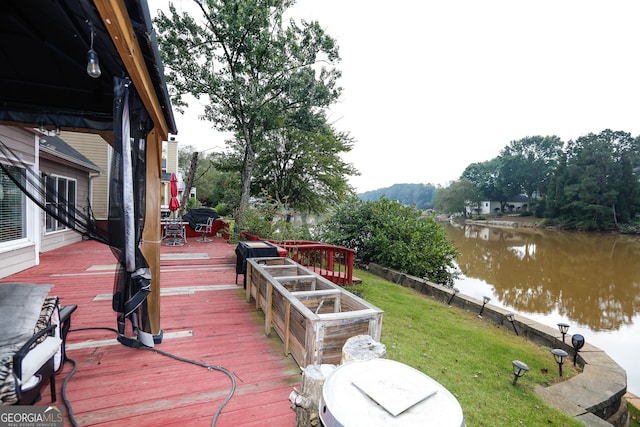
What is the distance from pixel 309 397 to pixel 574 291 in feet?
36.6

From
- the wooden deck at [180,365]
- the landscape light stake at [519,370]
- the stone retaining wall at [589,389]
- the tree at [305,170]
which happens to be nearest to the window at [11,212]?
the wooden deck at [180,365]

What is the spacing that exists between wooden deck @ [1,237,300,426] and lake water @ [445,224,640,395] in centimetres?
597

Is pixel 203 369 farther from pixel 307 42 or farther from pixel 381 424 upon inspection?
pixel 307 42

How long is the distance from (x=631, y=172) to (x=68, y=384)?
155 feet

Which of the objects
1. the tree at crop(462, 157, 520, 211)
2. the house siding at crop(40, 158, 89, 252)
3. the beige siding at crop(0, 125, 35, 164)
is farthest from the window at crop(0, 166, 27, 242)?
the tree at crop(462, 157, 520, 211)

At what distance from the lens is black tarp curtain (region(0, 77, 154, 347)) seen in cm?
202

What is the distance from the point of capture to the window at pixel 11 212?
4.42 metres

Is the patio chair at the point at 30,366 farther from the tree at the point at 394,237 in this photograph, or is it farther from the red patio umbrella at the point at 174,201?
the red patio umbrella at the point at 174,201

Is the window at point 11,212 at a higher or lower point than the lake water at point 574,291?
higher

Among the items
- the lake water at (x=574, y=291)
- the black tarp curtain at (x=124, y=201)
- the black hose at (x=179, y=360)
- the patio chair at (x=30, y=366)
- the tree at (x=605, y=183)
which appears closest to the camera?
the patio chair at (x=30, y=366)

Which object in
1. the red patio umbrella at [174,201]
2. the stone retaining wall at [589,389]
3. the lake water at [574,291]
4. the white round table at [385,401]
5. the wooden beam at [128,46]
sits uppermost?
the wooden beam at [128,46]

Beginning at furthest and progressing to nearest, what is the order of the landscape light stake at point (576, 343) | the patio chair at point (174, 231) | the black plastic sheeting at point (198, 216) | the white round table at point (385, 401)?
the black plastic sheeting at point (198, 216)
the patio chair at point (174, 231)
the landscape light stake at point (576, 343)
the white round table at point (385, 401)

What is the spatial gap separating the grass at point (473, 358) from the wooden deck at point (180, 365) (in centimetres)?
171

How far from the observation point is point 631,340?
19.7 ft
